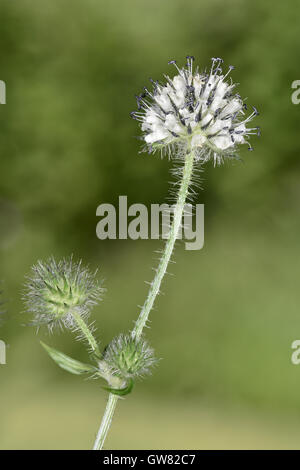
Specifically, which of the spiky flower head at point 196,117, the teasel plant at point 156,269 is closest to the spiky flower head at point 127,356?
the teasel plant at point 156,269

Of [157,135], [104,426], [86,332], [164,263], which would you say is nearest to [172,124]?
[157,135]

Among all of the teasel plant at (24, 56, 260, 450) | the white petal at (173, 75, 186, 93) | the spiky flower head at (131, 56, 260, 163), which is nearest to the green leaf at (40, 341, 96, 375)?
the teasel plant at (24, 56, 260, 450)

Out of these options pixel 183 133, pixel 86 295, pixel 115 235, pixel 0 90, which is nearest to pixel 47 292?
pixel 86 295

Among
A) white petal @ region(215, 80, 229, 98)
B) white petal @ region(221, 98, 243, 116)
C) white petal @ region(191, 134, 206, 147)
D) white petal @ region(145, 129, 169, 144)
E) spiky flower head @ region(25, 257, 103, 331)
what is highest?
white petal @ region(215, 80, 229, 98)

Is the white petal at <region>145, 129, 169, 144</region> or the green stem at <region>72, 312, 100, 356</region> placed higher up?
the white petal at <region>145, 129, 169, 144</region>

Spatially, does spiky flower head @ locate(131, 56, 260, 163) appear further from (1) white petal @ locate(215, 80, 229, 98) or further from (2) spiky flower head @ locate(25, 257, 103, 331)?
(2) spiky flower head @ locate(25, 257, 103, 331)

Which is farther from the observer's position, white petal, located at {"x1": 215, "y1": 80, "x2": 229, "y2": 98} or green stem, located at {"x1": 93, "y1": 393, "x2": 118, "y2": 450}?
white petal, located at {"x1": 215, "y1": 80, "x2": 229, "y2": 98}

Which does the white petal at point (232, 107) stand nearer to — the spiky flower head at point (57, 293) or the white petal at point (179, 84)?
the white petal at point (179, 84)
